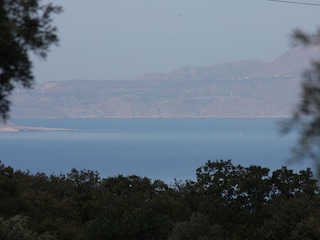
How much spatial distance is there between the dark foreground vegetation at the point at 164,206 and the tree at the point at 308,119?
1443 centimetres

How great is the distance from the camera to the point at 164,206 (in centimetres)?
2853

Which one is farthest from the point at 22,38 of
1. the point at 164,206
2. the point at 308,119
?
the point at 164,206

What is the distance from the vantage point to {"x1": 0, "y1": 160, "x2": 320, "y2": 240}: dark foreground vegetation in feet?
79.8

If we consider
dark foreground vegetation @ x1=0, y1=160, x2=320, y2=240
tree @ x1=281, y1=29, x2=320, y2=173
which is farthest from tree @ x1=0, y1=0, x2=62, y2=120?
dark foreground vegetation @ x1=0, y1=160, x2=320, y2=240

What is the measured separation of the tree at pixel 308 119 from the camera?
6098 millimetres

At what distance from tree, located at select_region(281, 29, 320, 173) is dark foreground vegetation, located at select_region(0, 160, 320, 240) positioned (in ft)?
47.3

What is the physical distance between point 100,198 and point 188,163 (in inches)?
4376

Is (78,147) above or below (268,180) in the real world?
above

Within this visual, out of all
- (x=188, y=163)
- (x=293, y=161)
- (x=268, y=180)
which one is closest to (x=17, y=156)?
(x=188, y=163)

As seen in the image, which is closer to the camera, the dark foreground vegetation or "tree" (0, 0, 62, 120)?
"tree" (0, 0, 62, 120)

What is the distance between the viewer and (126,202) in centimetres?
2969

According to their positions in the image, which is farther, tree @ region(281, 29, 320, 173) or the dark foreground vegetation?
the dark foreground vegetation

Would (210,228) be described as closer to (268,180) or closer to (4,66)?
(268,180)

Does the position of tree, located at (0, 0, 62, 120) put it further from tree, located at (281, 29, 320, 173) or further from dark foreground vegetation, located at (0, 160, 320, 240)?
dark foreground vegetation, located at (0, 160, 320, 240)
